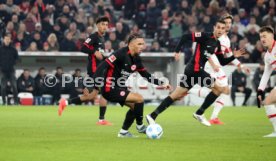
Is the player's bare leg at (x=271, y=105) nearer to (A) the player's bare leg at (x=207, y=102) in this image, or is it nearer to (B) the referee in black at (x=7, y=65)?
(A) the player's bare leg at (x=207, y=102)

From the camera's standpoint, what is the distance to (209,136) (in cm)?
1430

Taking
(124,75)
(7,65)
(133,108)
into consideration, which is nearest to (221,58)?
(124,75)

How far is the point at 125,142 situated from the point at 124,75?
1.46m

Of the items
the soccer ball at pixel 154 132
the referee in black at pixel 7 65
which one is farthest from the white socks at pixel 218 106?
the referee in black at pixel 7 65

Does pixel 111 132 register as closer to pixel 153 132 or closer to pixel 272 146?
pixel 153 132

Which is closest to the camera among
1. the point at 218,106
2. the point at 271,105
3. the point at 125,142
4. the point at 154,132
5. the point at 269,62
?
the point at 125,142

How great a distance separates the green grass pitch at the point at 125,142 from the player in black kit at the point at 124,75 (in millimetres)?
575

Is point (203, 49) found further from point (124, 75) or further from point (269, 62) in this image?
point (124, 75)

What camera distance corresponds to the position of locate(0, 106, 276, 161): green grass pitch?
10688 mm

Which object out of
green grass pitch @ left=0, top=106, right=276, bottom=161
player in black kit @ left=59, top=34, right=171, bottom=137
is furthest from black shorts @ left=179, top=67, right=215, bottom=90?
player in black kit @ left=59, top=34, right=171, bottom=137

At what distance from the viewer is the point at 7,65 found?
27500 mm

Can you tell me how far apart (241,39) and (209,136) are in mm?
18012

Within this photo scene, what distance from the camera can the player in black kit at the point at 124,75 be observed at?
44.2 feet

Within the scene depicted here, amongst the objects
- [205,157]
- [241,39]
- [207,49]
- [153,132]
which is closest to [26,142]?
[153,132]
